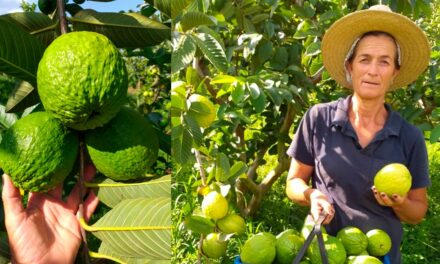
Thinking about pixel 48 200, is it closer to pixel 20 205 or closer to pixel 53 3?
pixel 20 205

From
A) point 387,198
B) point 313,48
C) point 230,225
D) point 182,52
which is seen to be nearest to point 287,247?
point 230,225

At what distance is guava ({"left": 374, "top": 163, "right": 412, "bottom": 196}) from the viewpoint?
3.48 ft

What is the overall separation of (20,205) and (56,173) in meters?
0.11

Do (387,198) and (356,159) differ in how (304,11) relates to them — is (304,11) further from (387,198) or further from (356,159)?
(387,198)

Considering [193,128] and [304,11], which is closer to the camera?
[193,128]

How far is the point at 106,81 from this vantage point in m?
0.50

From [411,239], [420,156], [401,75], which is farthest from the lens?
[411,239]

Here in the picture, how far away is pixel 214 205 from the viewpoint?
105cm

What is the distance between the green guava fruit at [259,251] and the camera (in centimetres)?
95

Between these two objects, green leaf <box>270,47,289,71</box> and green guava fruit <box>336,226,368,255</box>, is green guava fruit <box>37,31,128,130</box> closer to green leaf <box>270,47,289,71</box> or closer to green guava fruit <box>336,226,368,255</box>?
green guava fruit <box>336,226,368,255</box>

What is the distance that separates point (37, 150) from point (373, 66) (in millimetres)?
796

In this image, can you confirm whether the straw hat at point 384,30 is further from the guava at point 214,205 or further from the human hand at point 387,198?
the guava at point 214,205

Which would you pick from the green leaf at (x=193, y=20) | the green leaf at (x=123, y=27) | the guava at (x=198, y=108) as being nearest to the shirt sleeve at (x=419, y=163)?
the guava at (x=198, y=108)

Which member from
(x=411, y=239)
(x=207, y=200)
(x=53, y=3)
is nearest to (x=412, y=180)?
(x=207, y=200)
